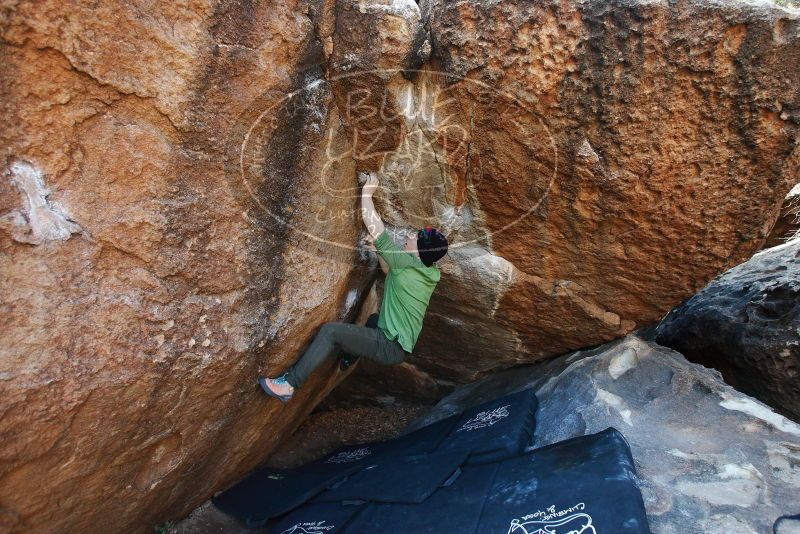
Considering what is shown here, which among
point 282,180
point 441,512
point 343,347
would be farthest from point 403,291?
point 441,512

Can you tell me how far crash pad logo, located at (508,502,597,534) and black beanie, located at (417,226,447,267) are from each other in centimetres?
123

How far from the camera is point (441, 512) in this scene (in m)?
2.39

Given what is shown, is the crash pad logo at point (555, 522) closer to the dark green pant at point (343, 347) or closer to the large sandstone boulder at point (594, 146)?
the dark green pant at point (343, 347)

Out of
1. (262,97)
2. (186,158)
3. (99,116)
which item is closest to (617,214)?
(262,97)

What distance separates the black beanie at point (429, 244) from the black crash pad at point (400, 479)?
3.23 feet

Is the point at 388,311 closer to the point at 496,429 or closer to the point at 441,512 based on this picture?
the point at 496,429

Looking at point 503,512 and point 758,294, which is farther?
point 758,294

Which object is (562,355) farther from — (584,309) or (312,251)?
(312,251)

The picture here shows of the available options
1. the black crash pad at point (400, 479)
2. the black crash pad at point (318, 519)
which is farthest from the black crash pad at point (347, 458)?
the black crash pad at point (318, 519)

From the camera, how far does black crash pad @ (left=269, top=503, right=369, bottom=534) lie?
257 centimetres

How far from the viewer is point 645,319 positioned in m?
3.08

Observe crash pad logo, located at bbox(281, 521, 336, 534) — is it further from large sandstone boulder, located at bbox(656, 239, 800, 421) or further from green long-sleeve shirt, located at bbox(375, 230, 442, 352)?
large sandstone boulder, located at bbox(656, 239, 800, 421)

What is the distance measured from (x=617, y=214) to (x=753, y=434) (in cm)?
113

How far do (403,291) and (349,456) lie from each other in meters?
1.23
